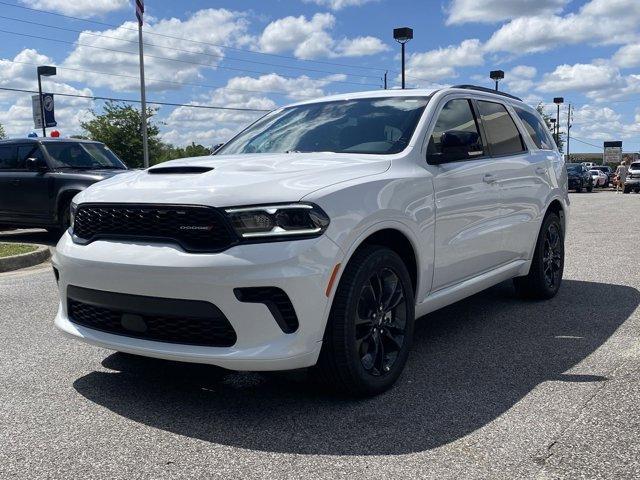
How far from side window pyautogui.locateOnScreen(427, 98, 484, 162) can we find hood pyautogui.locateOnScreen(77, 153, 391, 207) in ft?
1.67

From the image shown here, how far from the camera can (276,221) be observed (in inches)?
126

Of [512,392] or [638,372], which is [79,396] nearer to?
[512,392]

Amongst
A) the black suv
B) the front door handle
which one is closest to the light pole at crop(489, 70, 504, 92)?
the black suv

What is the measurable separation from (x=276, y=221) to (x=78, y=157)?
9140 millimetres

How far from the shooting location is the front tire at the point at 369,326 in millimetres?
3389

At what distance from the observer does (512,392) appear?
3.75 metres

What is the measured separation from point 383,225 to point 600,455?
1543 millimetres

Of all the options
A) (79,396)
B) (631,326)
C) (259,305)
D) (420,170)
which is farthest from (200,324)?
(631,326)

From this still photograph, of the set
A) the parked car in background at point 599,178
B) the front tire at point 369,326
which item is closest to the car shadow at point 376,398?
the front tire at point 369,326

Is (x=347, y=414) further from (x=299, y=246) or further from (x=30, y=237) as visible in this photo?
(x=30, y=237)

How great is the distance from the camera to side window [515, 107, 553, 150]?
6113 mm

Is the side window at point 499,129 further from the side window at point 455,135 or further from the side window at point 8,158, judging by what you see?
the side window at point 8,158

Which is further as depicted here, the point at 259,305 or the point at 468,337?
the point at 468,337

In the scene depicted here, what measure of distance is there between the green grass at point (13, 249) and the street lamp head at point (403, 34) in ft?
54.1
